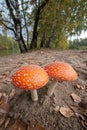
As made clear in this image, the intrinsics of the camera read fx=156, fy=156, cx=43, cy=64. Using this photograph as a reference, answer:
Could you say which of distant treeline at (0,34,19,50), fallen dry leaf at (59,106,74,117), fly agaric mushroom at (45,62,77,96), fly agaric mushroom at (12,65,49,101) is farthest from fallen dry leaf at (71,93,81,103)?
distant treeline at (0,34,19,50)

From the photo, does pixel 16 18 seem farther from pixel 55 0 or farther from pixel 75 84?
pixel 75 84

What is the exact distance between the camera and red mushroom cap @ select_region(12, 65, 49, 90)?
5.02 feet

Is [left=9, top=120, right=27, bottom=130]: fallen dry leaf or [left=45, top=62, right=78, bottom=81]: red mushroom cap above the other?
[left=45, top=62, right=78, bottom=81]: red mushroom cap

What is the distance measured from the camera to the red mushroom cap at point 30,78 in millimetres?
1531

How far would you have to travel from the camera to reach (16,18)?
760 centimetres

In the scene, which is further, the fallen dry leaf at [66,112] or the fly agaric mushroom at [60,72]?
the fallen dry leaf at [66,112]

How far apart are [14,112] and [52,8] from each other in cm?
712

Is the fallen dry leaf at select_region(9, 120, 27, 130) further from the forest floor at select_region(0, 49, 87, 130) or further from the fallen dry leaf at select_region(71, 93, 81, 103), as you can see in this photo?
the fallen dry leaf at select_region(71, 93, 81, 103)

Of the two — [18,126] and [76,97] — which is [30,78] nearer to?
[18,126]

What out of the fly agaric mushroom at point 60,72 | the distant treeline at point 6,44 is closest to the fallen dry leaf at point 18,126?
the fly agaric mushroom at point 60,72

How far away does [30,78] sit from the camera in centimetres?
155

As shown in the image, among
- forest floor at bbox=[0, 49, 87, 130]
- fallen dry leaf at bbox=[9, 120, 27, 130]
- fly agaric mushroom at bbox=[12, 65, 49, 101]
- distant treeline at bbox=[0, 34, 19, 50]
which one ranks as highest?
fly agaric mushroom at bbox=[12, 65, 49, 101]

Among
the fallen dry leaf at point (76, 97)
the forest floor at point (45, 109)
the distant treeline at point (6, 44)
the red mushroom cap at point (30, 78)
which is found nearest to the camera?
the red mushroom cap at point (30, 78)

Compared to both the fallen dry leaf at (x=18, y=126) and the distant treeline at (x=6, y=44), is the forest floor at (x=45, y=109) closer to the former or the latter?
the fallen dry leaf at (x=18, y=126)
